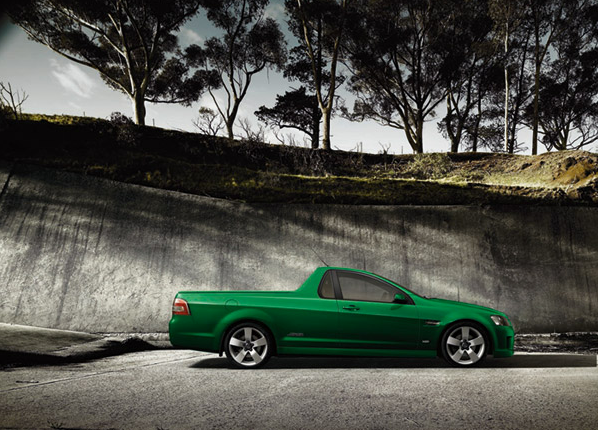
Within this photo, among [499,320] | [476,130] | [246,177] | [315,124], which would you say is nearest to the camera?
[499,320]

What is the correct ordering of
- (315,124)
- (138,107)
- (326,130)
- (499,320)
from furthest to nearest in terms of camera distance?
(315,124)
(138,107)
(326,130)
(499,320)

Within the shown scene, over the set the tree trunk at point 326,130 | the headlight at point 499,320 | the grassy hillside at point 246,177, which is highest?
the tree trunk at point 326,130

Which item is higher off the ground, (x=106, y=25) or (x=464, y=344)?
(x=106, y=25)

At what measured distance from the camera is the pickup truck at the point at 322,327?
5371mm

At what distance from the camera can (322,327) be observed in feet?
17.7

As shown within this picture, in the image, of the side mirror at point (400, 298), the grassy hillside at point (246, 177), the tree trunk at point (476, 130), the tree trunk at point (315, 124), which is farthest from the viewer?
the tree trunk at point (476, 130)

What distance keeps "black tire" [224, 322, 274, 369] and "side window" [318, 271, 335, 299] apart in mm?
888

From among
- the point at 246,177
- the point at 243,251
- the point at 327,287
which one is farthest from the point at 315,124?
the point at 327,287

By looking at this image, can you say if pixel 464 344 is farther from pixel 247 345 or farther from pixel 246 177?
pixel 246 177

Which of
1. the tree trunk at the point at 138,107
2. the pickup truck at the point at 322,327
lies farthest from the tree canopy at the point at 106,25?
the pickup truck at the point at 322,327

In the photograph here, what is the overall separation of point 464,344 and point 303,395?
2.60 m

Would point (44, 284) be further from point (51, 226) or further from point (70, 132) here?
point (70, 132)

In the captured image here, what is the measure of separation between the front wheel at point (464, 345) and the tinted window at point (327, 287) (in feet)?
5.28

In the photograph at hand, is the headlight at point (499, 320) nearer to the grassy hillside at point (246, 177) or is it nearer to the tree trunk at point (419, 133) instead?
the grassy hillside at point (246, 177)
